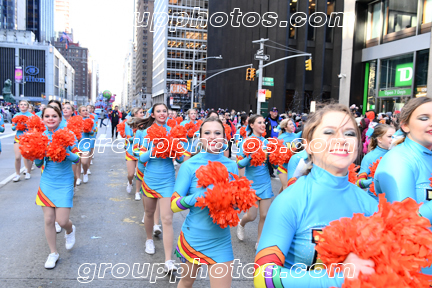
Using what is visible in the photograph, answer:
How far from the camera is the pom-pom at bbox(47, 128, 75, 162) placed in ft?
14.9

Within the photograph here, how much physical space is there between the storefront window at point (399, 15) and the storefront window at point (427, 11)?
1.79 ft

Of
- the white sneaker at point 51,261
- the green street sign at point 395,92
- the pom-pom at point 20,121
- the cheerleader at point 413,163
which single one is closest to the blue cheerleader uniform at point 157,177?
the white sneaker at point 51,261

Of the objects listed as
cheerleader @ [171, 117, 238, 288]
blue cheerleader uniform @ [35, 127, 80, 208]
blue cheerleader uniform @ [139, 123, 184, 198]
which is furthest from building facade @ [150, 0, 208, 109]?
cheerleader @ [171, 117, 238, 288]

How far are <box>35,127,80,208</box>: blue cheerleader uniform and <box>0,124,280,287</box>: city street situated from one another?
2.68 ft

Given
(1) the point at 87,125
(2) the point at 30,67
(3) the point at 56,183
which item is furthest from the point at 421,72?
(2) the point at 30,67

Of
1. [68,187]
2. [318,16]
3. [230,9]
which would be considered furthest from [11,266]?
[230,9]

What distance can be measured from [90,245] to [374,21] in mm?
19895

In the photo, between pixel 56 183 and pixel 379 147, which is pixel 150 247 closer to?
pixel 56 183

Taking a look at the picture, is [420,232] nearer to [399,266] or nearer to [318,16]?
[399,266]

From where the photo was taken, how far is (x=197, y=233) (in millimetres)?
3160

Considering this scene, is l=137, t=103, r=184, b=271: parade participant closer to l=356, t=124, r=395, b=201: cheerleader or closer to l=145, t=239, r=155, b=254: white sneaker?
l=145, t=239, r=155, b=254: white sneaker

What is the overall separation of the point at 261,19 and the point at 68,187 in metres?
37.2

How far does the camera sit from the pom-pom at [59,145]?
455 centimetres

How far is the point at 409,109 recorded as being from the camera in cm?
254
